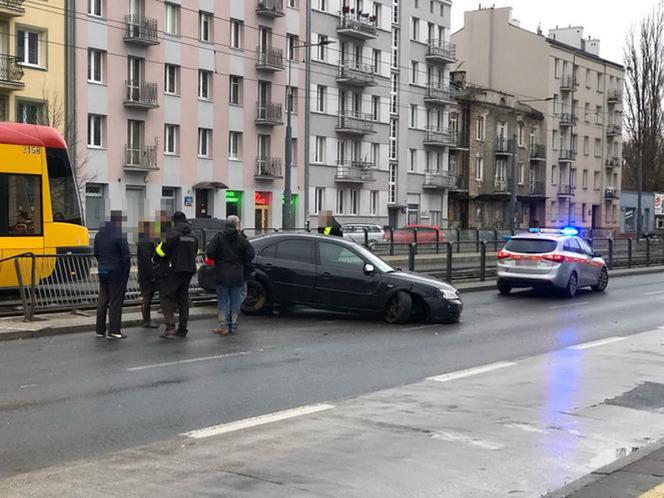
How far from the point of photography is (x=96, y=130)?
139 feet

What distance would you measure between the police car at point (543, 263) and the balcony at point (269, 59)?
31.6m

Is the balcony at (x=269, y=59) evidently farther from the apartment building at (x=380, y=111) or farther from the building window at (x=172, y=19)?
the building window at (x=172, y=19)

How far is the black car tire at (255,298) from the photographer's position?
1507 cm

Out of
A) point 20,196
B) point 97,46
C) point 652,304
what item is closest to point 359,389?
point 20,196

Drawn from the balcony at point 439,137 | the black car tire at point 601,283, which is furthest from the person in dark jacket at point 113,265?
the balcony at point 439,137

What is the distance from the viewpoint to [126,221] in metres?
12.4

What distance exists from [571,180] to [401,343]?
241 ft

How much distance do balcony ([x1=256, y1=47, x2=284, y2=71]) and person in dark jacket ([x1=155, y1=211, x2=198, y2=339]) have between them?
3916 cm

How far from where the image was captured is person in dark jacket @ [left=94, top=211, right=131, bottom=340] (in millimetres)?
12078

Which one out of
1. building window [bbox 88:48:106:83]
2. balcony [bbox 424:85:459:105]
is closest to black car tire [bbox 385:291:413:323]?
building window [bbox 88:48:106:83]

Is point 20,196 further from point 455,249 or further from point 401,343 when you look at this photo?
point 455,249

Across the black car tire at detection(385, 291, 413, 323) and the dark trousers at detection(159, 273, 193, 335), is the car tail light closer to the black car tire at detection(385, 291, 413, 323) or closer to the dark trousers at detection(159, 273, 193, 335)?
the black car tire at detection(385, 291, 413, 323)

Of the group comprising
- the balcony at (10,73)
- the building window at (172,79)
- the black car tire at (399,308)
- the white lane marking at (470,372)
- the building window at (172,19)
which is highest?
the building window at (172,19)

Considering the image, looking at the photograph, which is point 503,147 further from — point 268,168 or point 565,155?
point 268,168
